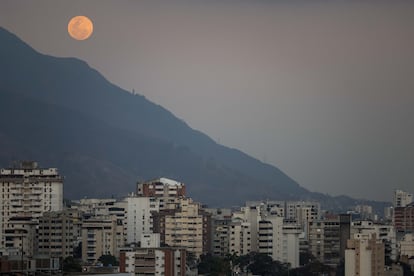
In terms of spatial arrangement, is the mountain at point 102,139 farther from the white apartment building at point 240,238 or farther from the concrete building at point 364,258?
the concrete building at point 364,258

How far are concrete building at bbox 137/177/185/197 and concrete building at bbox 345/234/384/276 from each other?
963cm

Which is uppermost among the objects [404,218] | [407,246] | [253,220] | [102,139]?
[102,139]

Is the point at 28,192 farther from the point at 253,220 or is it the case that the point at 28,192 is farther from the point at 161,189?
the point at 253,220

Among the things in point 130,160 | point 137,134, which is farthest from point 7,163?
point 137,134

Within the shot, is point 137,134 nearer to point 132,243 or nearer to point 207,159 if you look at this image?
point 207,159

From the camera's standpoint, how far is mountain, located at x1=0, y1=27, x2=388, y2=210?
43312 mm

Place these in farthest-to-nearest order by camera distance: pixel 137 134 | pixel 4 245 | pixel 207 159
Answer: pixel 137 134 < pixel 207 159 < pixel 4 245

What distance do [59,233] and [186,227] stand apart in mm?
2718

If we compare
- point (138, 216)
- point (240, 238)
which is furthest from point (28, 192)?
point (240, 238)

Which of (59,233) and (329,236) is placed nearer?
(59,233)

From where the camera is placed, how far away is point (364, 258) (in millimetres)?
24500

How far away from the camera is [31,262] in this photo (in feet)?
46.3

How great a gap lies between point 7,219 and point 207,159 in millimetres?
18766

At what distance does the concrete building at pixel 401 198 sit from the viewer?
1415 inches
